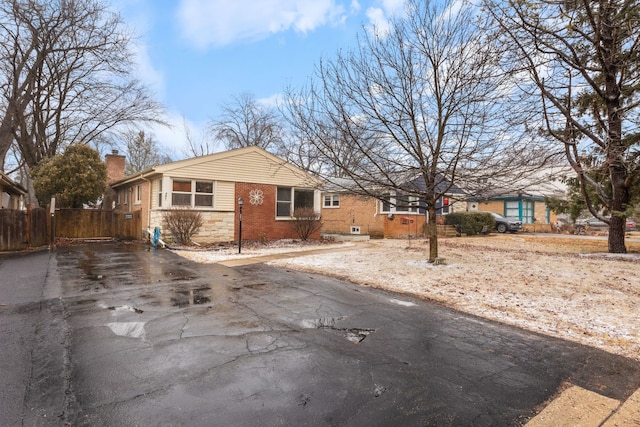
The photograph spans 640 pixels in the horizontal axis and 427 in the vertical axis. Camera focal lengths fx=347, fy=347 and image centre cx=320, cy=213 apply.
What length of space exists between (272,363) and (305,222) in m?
13.4

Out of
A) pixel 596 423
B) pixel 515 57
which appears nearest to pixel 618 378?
pixel 596 423

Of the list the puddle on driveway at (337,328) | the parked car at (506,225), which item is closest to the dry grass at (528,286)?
the puddle on driveway at (337,328)

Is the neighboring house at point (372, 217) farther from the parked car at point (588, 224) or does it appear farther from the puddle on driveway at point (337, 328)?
the puddle on driveway at point (337, 328)

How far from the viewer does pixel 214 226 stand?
51.1 feet

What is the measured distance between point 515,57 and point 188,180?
41.1 ft

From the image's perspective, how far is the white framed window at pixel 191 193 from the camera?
1465cm

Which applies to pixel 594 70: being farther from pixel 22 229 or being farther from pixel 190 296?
pixel 22 229

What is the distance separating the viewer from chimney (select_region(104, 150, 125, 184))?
79.6 feet

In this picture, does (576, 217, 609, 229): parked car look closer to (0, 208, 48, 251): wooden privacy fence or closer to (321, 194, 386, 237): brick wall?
(321, 194, 386, 237): brick wall

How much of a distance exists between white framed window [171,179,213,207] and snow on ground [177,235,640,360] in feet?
14.7

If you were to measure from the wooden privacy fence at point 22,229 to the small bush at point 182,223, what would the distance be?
16.0 ft

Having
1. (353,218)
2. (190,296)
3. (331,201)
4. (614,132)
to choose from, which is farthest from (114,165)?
(614,132)

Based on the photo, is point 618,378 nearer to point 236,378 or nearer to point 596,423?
point 596,423

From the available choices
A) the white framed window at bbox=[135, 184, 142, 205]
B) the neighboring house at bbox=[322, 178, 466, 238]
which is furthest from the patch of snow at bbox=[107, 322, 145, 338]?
the neighboring house at bbox=[322, 178, 466, 238]
